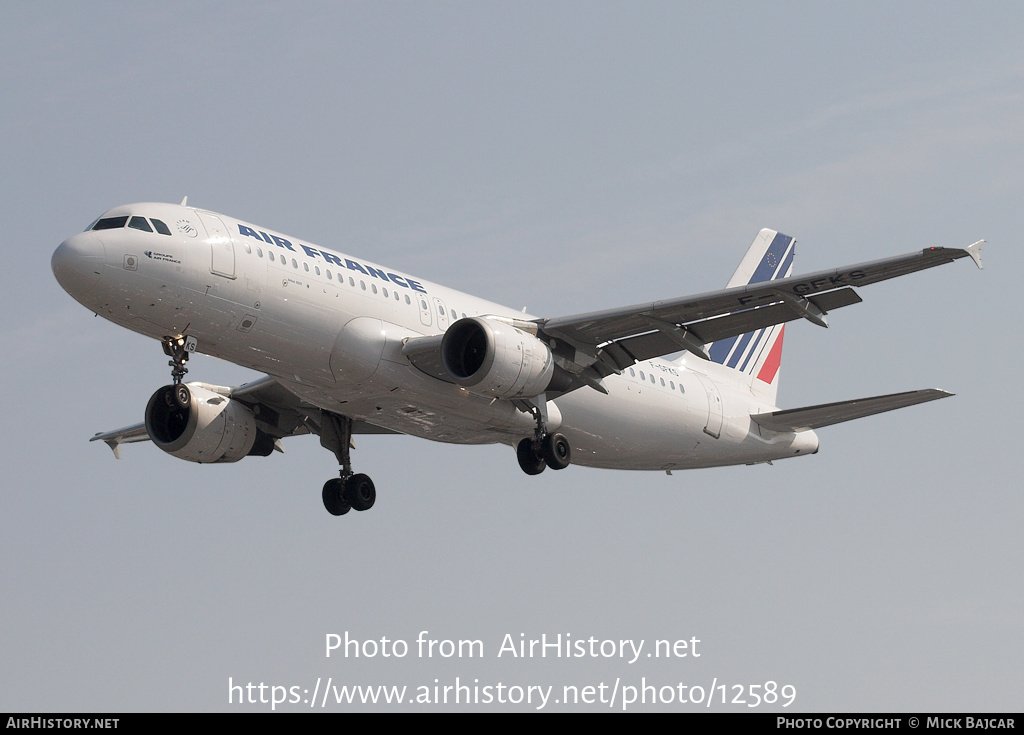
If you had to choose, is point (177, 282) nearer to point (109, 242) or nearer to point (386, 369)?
point (109, 242)

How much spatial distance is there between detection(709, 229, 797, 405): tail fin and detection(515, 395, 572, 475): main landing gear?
8118 millimetres

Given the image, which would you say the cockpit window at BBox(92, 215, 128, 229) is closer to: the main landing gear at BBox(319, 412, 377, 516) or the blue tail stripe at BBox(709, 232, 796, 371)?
the main landing gear at BBox(319, 412, 377, 516)

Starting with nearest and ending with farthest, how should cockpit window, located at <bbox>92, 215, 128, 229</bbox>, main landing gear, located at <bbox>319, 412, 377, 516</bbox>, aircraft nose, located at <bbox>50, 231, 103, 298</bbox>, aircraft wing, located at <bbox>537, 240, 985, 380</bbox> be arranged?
1. aircraft nose, located at <bbox>50, 231, 103, 298</bbox>
2. cockpit window, located at <bbox>92, 215, 128, 229</bbox>
3. aircraft wing, located at <bbox>537, 240, 985, 380</bbox>
4. main landing gear, located at <bbox>319, 412, 377, 516</bbox>

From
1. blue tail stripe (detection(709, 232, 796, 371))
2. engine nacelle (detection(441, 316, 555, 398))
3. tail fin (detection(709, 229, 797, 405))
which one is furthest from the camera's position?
blue tail stripe (detection(709, 232, 796, 371))

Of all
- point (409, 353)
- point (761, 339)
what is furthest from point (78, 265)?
point (761, 339)

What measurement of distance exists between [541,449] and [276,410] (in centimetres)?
801

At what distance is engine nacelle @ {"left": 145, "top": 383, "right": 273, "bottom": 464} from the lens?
36.6 metres

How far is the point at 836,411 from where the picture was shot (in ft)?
126

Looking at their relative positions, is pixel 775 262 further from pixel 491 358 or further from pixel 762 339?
pixel 491 358

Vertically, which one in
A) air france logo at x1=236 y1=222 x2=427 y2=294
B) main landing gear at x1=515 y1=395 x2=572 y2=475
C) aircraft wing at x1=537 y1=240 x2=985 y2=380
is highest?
air france logo at x1=236 y1=222 x2=427 y2=294

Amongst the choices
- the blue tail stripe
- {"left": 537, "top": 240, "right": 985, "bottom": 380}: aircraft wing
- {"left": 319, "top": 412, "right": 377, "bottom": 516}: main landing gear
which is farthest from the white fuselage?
the blue tail stripe

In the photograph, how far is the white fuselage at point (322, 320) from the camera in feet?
98.5

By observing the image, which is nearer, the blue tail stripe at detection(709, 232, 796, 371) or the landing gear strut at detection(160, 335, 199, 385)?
the landing gear strut at detection(160, 335, 199, 385)
